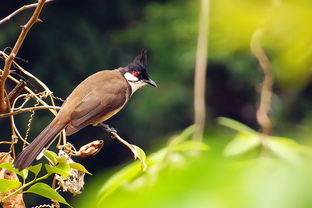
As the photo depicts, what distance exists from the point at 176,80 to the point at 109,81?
26.2 ft

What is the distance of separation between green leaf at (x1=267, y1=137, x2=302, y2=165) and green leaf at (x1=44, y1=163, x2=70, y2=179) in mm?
761

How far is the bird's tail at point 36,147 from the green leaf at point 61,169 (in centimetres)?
10

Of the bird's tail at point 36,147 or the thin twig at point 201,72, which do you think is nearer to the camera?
the thin twig at point 201,72

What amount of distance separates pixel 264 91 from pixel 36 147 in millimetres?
1363

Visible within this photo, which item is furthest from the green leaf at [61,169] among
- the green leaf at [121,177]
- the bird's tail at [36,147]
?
the green leaf at [121,177]

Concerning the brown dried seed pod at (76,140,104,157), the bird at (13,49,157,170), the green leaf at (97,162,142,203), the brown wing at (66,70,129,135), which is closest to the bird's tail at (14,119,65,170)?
the bird at (13,49,157,170)

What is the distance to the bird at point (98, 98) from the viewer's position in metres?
2.99

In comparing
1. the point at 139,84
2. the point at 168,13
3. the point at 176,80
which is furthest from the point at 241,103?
the point at 139,84

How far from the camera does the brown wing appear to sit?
3.10m

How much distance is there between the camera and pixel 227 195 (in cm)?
47

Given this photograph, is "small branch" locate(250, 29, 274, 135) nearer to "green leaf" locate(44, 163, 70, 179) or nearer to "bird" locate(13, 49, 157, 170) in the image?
"green leaf" locate(44, 163, 70, 179)

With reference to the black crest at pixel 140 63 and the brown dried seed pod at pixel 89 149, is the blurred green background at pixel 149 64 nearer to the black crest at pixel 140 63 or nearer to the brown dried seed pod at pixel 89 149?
the black crest at pixel 140 63

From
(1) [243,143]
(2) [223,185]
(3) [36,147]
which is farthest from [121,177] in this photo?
(3) [36,147]

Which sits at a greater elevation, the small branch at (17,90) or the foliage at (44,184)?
the small branch at (17,90)
